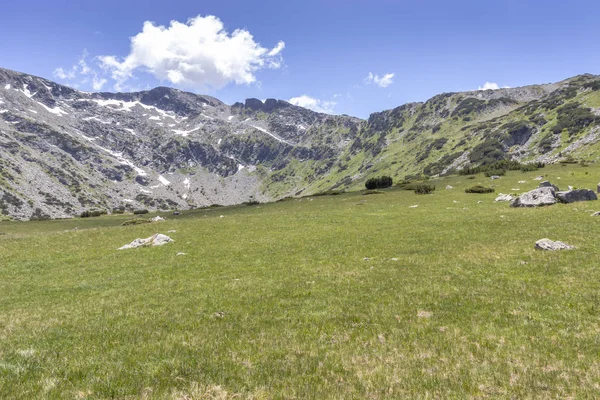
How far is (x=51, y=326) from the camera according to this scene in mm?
15562

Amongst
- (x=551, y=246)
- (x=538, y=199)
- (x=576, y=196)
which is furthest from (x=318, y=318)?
(x=576, y=196)

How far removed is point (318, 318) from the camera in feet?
48.7

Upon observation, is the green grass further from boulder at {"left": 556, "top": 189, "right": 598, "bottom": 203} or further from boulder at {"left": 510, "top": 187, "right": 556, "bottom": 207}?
boulder at {"left": 556, "top": 189, "right": 598, "bottom": 203}

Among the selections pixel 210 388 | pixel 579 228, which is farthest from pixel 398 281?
pixel 579 228

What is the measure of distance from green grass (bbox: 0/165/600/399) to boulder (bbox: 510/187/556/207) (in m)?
10.3

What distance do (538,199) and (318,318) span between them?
1638 inches

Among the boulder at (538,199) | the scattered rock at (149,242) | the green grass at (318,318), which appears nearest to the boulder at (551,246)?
the green grass at (318,318)

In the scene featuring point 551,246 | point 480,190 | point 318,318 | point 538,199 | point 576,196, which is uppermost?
point 480,190

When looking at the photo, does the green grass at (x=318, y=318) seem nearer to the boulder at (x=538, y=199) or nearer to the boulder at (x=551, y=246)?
the boulder at (x=551, y=246)

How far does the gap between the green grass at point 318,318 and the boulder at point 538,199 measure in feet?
33.6

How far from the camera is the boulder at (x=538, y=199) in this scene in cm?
4233

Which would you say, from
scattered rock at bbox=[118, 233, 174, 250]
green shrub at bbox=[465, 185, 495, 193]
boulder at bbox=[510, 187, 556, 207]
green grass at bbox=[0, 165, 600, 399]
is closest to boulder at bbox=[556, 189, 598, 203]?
boulder at bbox=[510, 187, 556, 207]

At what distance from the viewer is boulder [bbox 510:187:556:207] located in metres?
42.3

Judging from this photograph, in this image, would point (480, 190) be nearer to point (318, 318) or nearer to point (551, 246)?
point (551, 246)
